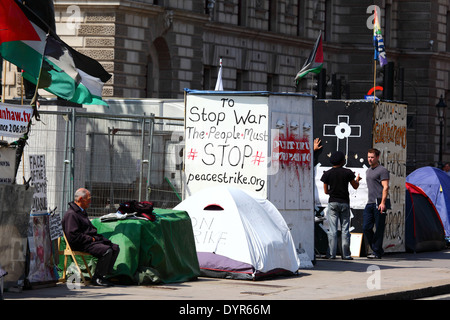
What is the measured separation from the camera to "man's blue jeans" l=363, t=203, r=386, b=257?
21234 millimetres

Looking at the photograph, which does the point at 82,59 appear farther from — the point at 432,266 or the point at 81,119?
the point at 432,266

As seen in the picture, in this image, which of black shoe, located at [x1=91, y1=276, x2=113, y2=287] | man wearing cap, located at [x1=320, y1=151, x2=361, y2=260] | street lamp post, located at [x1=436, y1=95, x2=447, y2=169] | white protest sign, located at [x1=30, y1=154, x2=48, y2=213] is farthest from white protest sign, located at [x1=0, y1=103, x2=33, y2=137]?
street lamp post, located at [x1=436, y1=95, x2=447, y2=169]

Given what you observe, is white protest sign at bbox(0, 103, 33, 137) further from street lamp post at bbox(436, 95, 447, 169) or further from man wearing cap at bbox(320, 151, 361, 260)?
street lamp post at bbox(436, 95, 447, 169)

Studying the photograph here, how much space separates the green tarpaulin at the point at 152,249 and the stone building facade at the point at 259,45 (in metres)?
12.7

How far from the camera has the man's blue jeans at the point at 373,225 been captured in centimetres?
2123

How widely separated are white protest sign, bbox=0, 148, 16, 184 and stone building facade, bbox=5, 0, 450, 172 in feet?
48.5

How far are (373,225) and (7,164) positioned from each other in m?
8.85

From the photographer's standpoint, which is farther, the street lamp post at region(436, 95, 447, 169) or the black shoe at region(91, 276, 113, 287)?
the street lamp post at region(436, 95, 447, 169)

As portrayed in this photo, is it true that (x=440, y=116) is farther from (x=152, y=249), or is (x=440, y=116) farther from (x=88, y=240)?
(x=88, y=240)

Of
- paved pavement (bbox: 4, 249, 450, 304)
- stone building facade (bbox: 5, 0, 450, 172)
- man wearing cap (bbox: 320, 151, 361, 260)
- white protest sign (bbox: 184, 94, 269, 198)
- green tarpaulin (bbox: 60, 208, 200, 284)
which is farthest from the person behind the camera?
stone building facade (bbox: 5, 0, 450, 172)

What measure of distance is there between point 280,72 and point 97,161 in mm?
33168
